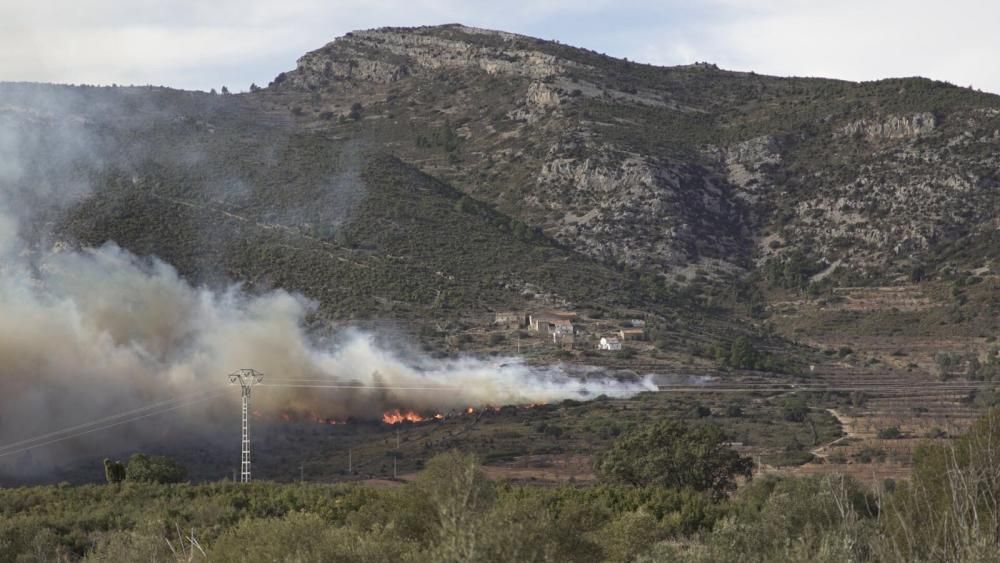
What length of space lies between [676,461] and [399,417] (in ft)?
83.1

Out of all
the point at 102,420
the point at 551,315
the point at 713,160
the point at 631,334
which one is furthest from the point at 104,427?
the point at 713,160

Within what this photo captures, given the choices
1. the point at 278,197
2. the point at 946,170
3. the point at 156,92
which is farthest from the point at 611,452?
the point at 156,92

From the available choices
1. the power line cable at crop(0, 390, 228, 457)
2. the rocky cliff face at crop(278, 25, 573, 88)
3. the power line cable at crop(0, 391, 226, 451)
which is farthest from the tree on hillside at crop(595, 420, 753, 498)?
the rocky cliff face at crop(278, 25, 573, 88)

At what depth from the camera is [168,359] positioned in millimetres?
91438

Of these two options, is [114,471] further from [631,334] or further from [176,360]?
[631,334]

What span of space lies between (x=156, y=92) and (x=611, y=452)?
380 feet

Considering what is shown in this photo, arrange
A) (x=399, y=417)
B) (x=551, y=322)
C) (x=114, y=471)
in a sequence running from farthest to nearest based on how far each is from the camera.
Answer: (x=551, y=322) → (x=399, y=417) → (x=114, y=471)

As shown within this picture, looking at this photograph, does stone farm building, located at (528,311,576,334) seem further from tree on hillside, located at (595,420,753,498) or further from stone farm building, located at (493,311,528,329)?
tree on hillside, located at (595,420,753,498)

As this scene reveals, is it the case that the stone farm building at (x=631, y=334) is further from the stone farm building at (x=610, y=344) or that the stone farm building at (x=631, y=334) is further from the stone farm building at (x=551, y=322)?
the stone farm building at (x=551, y=322)

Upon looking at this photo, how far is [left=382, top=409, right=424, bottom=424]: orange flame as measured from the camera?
9262 centimetres

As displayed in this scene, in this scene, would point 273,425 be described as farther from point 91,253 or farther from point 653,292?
point 653,292

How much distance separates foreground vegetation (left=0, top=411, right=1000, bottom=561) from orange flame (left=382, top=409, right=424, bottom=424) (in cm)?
1963

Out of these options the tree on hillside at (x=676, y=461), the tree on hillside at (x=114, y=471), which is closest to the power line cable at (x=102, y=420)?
the tree on hillside at (x=114, y=471)

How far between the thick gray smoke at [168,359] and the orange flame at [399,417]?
539mm
